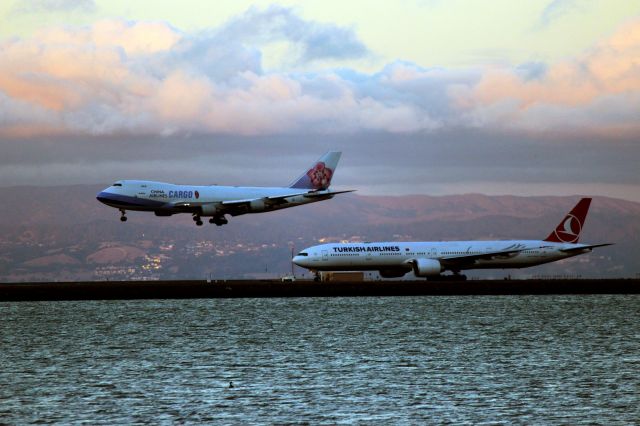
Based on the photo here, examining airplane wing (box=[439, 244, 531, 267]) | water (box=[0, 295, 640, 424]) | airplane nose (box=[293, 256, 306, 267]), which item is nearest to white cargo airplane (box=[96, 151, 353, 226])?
airplane nose (box=[293, 256, 306, 267])

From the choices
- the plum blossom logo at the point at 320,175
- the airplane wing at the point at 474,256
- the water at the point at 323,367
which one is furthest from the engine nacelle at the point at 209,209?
the airplane wing at the point at 474,256

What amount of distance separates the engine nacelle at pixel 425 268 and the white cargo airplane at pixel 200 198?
1636 cm

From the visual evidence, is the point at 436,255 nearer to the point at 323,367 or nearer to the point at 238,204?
the point at 238,204

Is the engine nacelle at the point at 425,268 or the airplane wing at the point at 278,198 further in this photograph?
the engine nacelle at the point at 425,268

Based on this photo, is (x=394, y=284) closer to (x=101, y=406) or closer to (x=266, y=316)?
(x=266, y=316)

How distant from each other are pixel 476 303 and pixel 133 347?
226ft

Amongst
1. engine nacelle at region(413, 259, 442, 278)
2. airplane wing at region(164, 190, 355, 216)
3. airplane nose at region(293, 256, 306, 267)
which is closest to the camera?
airplane wing at region(164, 190, 355, 216)

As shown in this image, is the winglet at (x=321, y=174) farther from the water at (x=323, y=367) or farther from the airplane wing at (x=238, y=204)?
the water at (x=323, y=367)

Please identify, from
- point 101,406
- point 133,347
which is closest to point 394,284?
point 133,347

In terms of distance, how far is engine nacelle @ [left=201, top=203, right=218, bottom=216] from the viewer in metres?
142

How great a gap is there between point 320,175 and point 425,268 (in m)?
31.2

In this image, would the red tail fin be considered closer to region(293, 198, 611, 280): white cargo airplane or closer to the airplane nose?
region(293, 198, 611, 280): white cargo airplane

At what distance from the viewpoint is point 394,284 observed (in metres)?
153

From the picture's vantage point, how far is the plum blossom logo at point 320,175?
169375 millimetres
